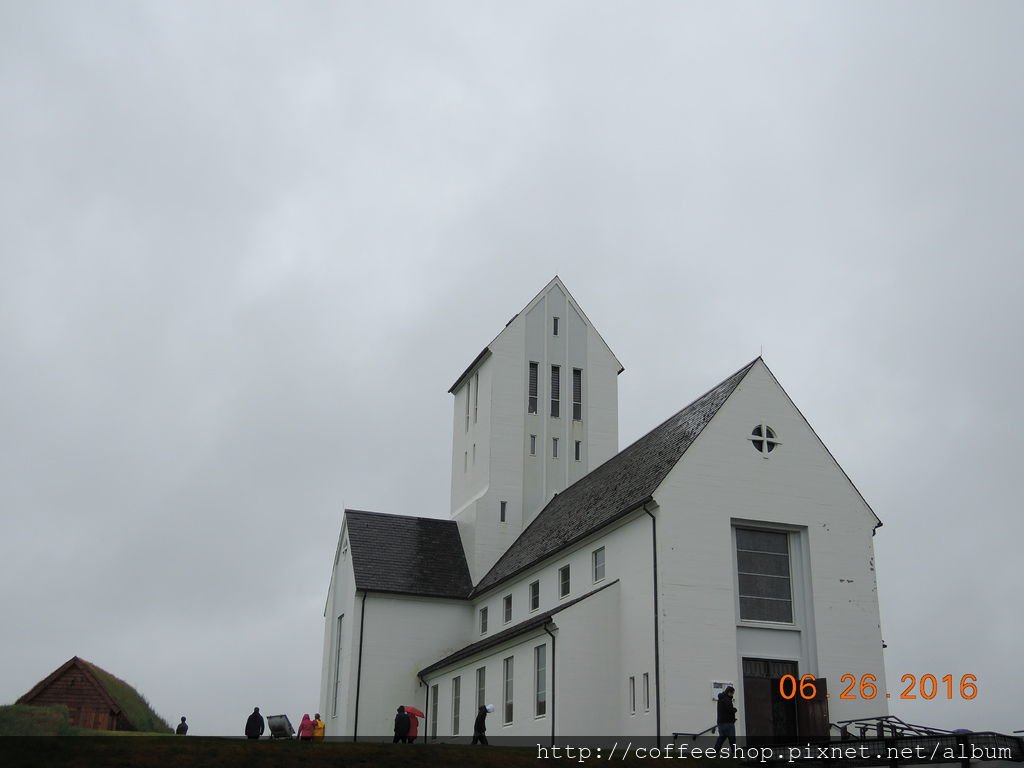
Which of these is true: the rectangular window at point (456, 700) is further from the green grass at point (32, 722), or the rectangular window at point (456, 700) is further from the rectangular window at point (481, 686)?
the green grass at point (32, 722)

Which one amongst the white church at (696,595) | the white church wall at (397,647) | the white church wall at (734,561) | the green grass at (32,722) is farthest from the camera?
the white church wall at (397,647)

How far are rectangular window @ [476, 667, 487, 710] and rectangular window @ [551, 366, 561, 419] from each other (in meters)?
16.1

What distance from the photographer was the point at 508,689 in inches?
1462

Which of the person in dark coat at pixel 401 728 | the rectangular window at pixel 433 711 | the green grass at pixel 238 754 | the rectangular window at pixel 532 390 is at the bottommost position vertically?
the green grass at pixel 238 754

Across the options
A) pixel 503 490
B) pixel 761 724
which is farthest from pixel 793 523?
pixel 503 490

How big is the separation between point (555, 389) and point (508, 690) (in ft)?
64.2

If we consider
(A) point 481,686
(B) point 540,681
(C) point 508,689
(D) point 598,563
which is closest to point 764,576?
(D) point 598,563

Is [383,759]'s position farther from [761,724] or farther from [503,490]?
[503,490]

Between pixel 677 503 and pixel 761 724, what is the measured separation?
681 centimetres

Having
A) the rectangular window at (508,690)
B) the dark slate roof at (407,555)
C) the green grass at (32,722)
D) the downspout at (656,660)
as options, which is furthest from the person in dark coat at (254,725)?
the downspout at (656,660)

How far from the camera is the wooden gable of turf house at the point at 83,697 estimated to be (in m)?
46.3

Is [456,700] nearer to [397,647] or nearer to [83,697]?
[397,647]

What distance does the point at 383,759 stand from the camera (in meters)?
23.7

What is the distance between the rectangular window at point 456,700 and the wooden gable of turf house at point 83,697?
49.7ft
